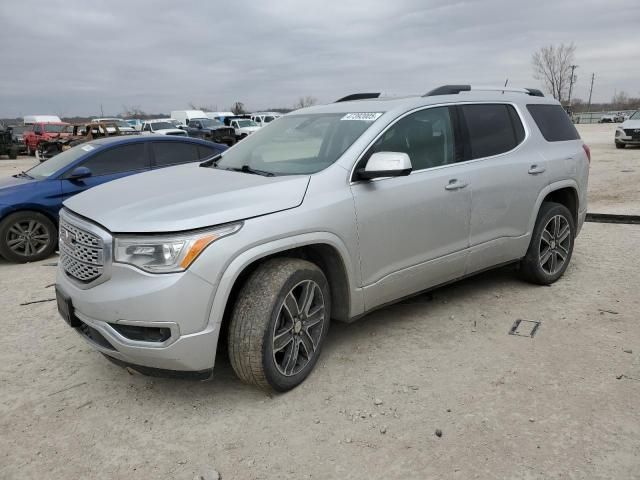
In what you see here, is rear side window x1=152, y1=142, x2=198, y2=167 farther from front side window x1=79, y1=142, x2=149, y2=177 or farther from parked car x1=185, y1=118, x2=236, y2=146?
parked car x1=185, y1=118, x2=236, y2=146

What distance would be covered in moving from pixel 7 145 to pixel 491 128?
2748cm

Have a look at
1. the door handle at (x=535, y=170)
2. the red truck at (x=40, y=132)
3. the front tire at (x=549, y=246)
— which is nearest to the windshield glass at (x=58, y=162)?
the door handle at (x=535, y=170)

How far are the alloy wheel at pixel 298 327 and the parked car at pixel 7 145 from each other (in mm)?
27482

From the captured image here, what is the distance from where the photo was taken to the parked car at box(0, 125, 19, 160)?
→ 83.7 feet

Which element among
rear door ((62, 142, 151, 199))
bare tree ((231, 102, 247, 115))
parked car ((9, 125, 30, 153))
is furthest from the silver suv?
bare tree ((231, 102, 247, 115))

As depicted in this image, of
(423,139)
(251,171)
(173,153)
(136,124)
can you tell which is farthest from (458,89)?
(136,124)

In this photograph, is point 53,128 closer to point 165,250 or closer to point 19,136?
point 19,136

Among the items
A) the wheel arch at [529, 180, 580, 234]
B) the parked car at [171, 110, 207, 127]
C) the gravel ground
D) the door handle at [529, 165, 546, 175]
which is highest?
the parked car at [171, 110, 207, 127]

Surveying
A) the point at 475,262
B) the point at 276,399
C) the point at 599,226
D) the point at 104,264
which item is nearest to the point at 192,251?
the point at 104,264

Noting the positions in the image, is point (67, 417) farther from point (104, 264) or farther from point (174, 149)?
point (174, 149)

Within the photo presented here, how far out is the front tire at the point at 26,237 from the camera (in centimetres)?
638

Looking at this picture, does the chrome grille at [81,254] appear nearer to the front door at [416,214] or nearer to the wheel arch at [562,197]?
the front door at [416,214]

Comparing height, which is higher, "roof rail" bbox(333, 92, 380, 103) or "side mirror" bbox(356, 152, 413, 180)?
"roof rail" bbox(333, 92, 380, 103)

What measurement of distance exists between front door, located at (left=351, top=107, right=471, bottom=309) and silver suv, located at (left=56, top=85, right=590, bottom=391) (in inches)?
0.4
